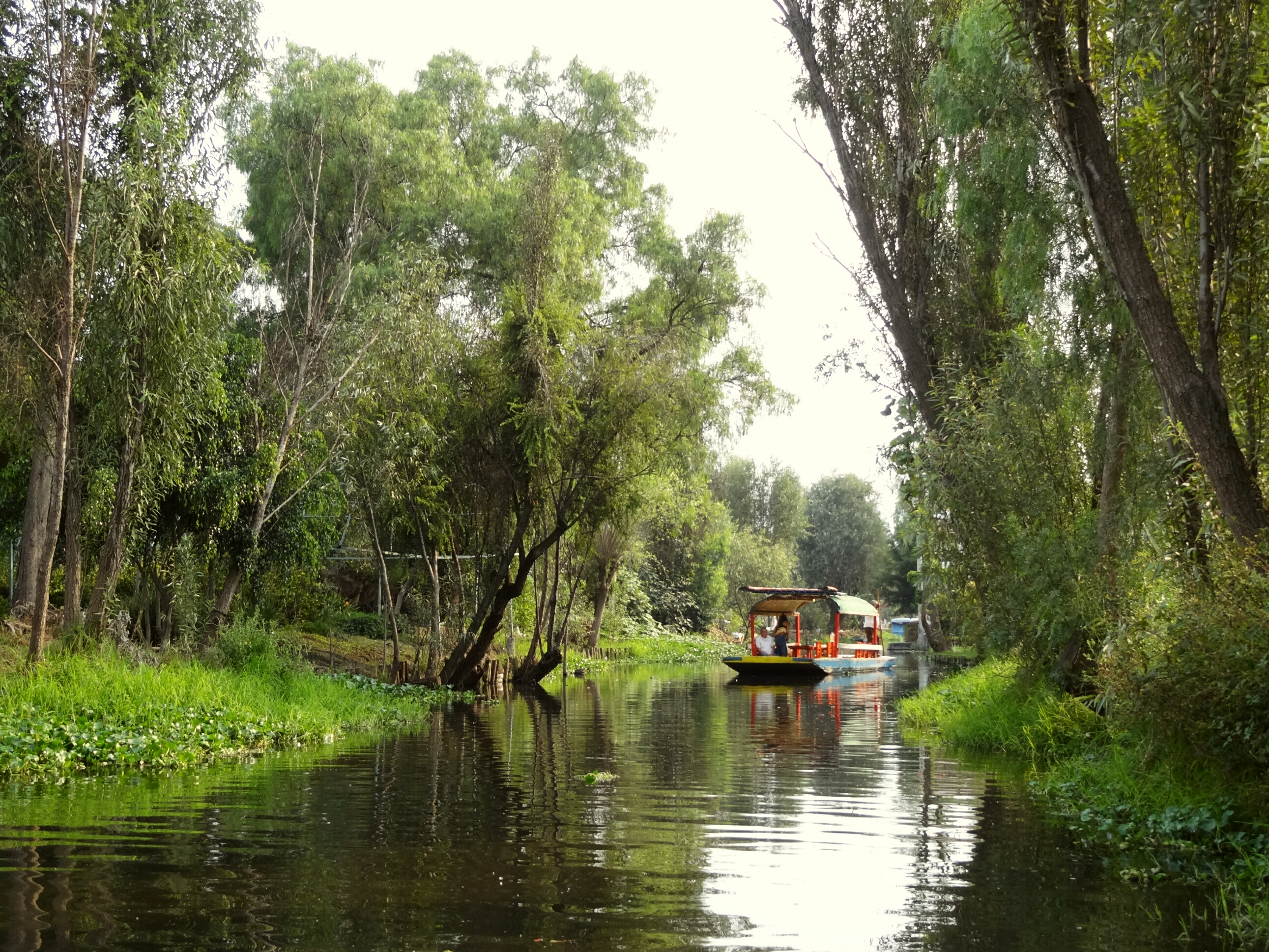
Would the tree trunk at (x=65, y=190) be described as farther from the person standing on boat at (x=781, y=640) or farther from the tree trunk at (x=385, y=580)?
the person standing on boat at (x=781, y=640)

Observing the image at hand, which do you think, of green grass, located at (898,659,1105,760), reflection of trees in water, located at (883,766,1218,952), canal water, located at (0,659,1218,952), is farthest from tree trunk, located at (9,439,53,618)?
reflection of trees in water, located at (883,766,1218,952)

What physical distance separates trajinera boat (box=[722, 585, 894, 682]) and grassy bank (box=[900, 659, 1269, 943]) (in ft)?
56.1

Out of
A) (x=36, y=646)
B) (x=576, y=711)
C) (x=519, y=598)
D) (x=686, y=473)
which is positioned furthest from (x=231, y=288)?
(x=519, y=598)

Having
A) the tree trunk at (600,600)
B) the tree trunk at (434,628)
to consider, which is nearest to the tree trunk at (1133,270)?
the tree trunk at (434,628)

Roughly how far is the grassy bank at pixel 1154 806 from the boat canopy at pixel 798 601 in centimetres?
1655

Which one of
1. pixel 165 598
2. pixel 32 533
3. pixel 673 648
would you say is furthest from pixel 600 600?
pixel 32 533

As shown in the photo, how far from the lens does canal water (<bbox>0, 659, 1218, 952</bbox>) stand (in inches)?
234

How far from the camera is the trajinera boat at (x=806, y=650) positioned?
32.1 meters

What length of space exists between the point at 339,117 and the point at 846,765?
1990 cm

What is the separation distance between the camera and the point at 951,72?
12891 mm

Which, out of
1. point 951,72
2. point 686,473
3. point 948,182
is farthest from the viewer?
point 686,473

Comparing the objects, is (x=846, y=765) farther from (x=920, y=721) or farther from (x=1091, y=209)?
(x=1091, y=209)

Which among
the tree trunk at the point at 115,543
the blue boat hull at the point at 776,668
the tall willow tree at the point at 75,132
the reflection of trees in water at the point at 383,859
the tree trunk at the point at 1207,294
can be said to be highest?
the tall willow tree at the point at 75,132

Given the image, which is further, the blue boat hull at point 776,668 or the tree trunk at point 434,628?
the blue boat hull at point 776,668
